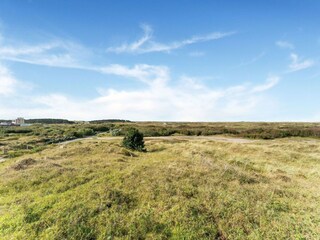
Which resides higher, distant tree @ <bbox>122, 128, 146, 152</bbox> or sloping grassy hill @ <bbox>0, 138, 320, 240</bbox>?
distant tree @ <bbox>122, 128, 146, 152</bbox>

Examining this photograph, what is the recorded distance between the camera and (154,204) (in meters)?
10.4

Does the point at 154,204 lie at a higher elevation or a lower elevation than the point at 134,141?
lower

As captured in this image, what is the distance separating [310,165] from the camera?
69.8 feet

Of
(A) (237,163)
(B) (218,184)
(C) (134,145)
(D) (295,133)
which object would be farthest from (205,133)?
(B) (218,184)

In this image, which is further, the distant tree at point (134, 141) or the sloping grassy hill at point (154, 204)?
the distant tree at point (134, 141)

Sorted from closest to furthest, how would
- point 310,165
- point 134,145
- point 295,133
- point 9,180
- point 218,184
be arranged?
point 218,184 → point 9,180 → point 310,165 → point 134,145 → point 295,133

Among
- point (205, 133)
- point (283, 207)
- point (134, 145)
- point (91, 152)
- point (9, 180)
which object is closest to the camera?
point (283, 207)

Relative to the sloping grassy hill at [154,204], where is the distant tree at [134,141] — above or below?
above

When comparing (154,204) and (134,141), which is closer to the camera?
(154,204)

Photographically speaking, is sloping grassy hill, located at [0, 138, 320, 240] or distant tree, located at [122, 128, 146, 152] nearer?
sloping grassy hill, located at [0, 138, 320, 240]

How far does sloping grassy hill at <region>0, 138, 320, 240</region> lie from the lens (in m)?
8.38

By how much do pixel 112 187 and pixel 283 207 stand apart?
7.85 metres

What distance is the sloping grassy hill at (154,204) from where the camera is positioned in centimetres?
838

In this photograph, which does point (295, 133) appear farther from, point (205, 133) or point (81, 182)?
point (81, 182)
